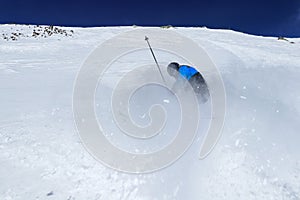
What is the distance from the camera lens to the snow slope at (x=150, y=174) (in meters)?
3.51

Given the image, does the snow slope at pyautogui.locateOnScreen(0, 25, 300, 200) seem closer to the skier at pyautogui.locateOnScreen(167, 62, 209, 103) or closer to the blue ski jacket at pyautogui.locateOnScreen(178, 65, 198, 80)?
the skier at pyautogui.locateOnScreen(167, 62, 209, 103)

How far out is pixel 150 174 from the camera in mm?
3912

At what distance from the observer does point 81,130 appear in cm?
476

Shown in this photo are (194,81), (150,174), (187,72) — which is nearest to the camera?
(150,174)

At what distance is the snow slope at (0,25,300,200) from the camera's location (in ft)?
11.5

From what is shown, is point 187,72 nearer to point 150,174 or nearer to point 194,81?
point 194,81

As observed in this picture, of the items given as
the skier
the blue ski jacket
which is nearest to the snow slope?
the skier

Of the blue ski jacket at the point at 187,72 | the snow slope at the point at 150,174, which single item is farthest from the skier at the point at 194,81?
the snow slope at the point at 150,174

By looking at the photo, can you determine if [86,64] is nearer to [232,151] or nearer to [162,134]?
[162,134]

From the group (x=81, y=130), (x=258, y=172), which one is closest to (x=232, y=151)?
(x=258, y=172)

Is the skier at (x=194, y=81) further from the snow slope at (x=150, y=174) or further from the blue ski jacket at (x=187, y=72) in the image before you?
the snow slope at (x=150, y=174)

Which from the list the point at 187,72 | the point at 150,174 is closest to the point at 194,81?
the point at 187,72

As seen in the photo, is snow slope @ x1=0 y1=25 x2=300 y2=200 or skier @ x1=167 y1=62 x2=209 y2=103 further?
skier @ x1=167 y1=62 x2=209 y2=103

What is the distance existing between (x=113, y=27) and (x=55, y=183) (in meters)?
17.6
